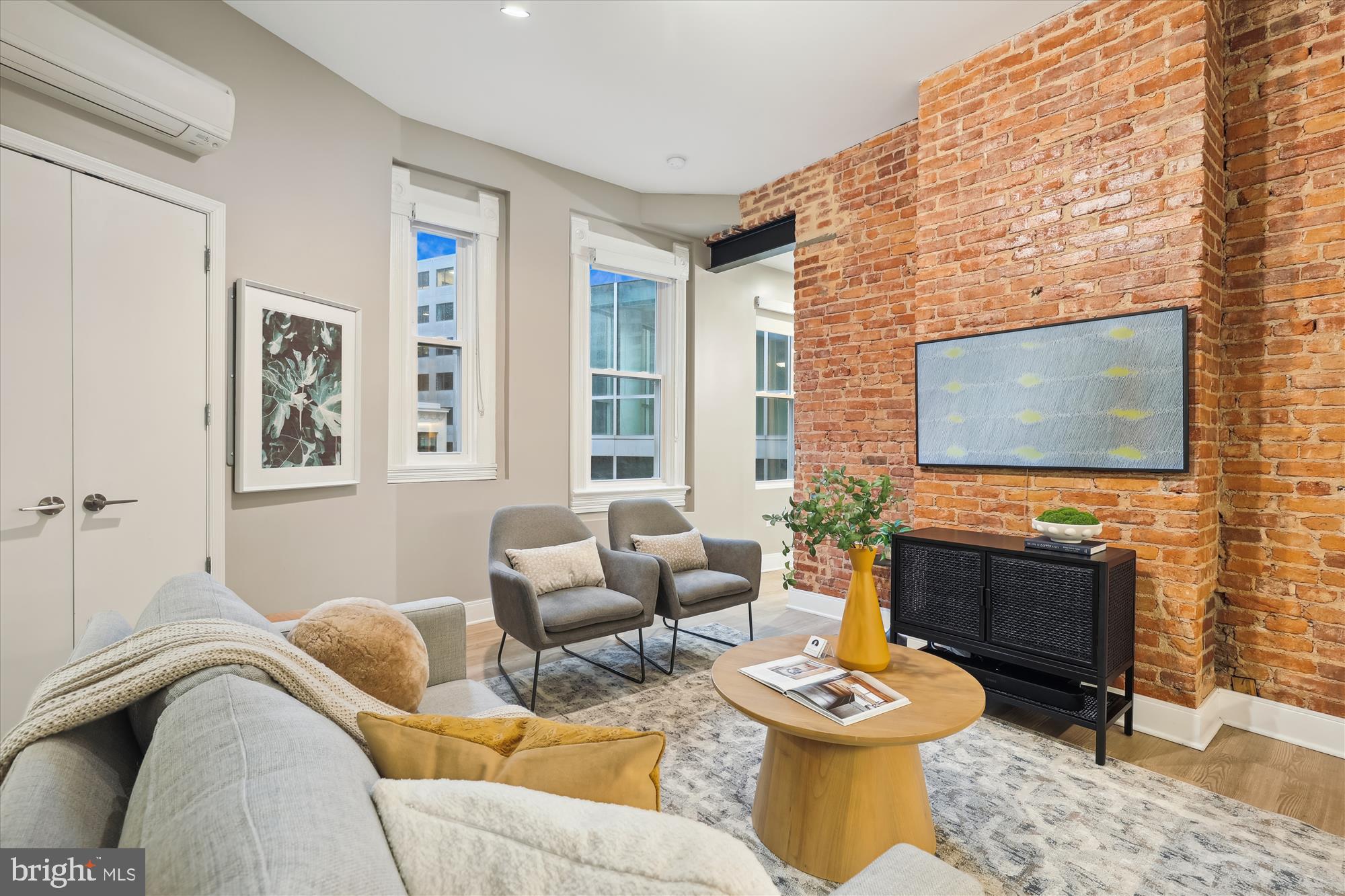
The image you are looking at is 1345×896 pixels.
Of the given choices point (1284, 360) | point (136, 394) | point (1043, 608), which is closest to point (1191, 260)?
point (1284, 360)

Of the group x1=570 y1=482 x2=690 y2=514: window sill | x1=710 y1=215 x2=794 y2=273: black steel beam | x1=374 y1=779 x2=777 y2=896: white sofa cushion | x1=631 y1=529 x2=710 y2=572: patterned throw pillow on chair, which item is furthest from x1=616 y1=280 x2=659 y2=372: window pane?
x1=374 y1=779 x2=777 y2=896: white sofa cushion

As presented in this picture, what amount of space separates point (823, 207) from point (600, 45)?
1967 mm

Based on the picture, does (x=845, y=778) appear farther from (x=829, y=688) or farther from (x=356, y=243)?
(x=356, y=243)

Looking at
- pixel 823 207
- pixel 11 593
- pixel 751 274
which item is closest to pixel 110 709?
pixel 11 593

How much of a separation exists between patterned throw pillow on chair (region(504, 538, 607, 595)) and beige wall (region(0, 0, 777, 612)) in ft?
3.27

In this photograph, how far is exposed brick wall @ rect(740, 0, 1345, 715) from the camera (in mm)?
2584

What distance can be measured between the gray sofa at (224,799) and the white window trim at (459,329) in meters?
3.15

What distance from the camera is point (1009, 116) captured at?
3.17 meters

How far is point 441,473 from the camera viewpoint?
4.11m

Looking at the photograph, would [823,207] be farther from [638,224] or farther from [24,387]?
[24,387]

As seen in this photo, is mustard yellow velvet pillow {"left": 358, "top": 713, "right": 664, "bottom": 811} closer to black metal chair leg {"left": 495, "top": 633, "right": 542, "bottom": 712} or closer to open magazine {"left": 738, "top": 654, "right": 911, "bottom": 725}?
open magazine {"left": 738, "top": 654, "right": 911, "bottom": 725}

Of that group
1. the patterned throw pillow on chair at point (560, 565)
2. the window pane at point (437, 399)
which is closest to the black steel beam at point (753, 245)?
the window pane at point (437, 399)

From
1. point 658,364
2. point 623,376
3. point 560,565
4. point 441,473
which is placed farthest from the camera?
point 658,364

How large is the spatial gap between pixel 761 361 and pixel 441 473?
3425mm
